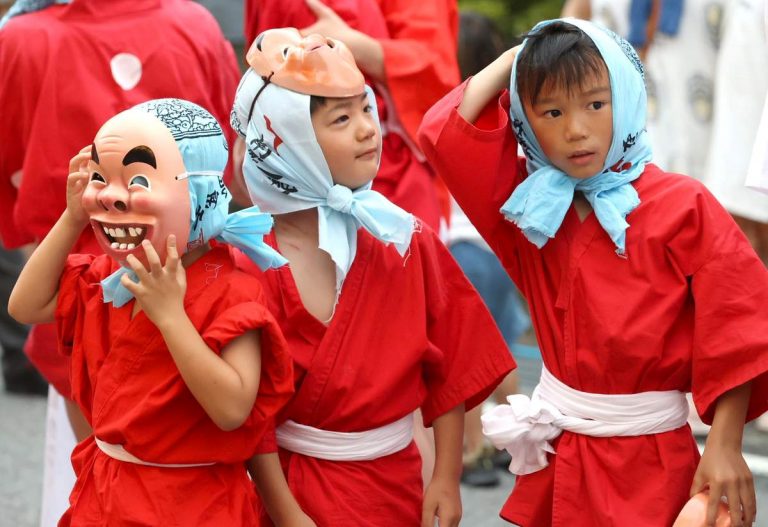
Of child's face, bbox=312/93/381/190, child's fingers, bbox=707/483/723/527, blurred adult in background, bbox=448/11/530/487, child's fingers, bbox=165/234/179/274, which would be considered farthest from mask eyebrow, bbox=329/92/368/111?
blurred adult in background, bbox=448/11/530/487

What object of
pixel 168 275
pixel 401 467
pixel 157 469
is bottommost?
pixel 401 467

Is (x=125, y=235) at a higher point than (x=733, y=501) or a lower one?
higher

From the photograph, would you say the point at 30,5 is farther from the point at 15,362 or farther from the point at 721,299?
the point at 15,362

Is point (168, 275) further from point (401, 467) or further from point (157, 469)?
point (401, 467)

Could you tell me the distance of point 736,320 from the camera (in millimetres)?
2668

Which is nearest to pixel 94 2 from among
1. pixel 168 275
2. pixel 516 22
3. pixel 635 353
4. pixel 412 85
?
pixel 412 85

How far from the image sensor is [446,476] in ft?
9.61

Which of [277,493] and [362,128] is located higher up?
[362,128]

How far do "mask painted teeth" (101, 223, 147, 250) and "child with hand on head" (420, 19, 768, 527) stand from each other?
0.71 meters

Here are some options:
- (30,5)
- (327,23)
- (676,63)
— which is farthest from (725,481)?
(676,63)

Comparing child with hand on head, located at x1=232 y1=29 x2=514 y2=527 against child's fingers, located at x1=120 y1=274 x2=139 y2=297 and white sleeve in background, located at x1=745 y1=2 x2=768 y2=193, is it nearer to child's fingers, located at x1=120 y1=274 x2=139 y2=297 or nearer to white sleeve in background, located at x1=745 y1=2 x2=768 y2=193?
child's fingers, located at x1=120 y1=274 x2=139 y2=297

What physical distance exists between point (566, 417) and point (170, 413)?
0.84m

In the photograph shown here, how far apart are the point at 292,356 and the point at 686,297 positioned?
839 mm

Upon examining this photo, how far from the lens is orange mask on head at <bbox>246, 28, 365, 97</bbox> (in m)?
2.82
